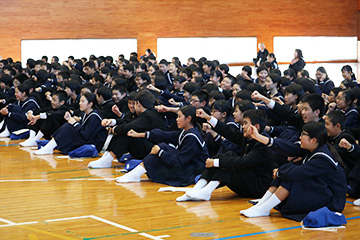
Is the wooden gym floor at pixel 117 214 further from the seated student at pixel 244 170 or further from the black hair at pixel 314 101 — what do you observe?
the black hair at pixel 314 101

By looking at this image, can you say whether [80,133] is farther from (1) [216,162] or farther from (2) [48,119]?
(1) [216,162]

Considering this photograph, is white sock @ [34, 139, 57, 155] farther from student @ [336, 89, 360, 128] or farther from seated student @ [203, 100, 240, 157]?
student @ [336, 89, 360, 128]

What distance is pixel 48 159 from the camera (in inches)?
396

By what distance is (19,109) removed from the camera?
12.7m

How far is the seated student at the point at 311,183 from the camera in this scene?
5.79 metres

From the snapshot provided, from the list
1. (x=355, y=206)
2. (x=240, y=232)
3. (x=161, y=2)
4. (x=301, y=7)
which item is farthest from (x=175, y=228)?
(x=301, y=7)

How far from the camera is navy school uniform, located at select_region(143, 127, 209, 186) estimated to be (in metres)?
7.62

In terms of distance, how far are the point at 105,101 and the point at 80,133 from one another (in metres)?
0.80

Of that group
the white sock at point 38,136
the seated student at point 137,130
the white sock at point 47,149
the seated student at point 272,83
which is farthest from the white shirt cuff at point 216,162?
the white sock at point 38,136

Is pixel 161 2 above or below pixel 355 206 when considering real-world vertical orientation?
above

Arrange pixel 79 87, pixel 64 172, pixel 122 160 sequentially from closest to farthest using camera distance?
pixel 64 172, pixel 122 160, pixel 79 87

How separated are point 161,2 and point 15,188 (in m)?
20.5

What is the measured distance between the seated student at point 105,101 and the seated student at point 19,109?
2460 mm

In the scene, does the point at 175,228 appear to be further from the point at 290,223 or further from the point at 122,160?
the point at 122,160
